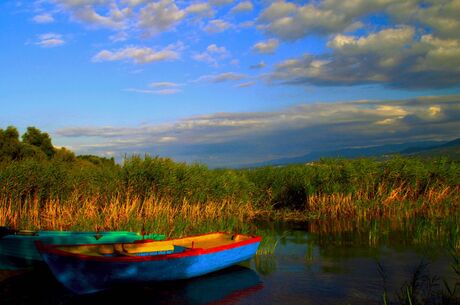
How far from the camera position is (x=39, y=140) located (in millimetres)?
33969

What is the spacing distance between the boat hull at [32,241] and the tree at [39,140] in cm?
2367

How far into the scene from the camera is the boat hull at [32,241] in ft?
37.4

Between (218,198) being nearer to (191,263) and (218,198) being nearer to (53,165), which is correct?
(53,165)

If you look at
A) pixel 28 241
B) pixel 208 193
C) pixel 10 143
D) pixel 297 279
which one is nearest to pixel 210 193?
pixel 208 193

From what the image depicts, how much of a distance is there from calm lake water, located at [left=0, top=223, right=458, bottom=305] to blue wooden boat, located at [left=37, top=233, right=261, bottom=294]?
0.37m

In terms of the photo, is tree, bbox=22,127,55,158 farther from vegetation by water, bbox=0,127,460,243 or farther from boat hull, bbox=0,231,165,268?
boat hull, bbox=0,231,165,268

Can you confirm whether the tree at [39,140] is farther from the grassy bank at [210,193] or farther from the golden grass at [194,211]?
the golden grass at [194,211]

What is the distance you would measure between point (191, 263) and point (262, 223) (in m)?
10.5

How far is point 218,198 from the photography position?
2042 cm

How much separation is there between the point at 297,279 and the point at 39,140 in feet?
93.1

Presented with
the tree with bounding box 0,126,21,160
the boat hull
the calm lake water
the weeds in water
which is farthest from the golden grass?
the tree with bounding box 0,126,21,160

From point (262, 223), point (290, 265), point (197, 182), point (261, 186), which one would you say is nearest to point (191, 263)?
point (290, 265)

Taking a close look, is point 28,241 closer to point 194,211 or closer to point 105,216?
point 105,216

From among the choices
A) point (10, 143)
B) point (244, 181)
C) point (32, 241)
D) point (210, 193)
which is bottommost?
point (32, 241)
